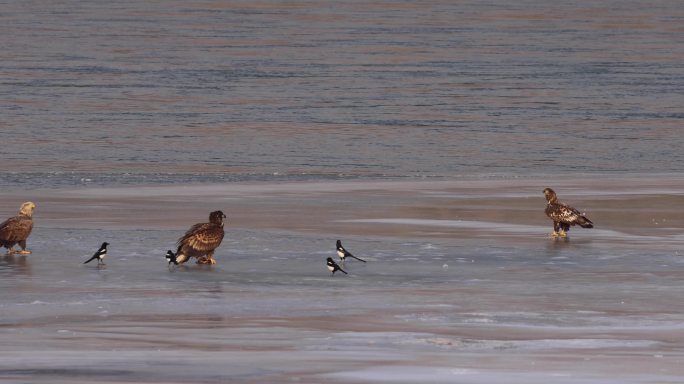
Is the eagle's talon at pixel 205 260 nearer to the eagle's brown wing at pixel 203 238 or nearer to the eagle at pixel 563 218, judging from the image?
the eagle's brown wing at pixel 203 238

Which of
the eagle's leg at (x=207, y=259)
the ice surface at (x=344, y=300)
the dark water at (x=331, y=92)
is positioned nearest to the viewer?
the ice surface at (x=344, y=300)

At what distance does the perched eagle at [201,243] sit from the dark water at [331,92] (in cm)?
823

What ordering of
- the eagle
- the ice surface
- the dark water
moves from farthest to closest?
the dark water
the eagle
the ice surface

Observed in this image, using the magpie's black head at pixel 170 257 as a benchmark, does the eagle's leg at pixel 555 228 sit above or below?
above

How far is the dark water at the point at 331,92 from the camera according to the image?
2636cm

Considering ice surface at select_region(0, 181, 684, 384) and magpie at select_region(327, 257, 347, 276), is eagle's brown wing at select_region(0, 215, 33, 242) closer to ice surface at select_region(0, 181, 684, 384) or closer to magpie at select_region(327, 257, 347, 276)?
ice surface at select_region(0, 181, 684, 384)

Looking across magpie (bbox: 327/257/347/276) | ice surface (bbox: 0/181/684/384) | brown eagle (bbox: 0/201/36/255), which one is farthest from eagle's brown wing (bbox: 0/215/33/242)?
magpie (bbox: 327/257/347/276)

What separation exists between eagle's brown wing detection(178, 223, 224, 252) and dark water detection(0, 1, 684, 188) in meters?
8.24

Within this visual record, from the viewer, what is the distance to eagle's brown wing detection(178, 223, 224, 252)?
14.1 metres

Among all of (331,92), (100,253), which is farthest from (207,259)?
(331,92)

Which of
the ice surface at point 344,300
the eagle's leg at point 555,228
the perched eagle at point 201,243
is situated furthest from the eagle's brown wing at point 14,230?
the eagle's leg at point 555,228

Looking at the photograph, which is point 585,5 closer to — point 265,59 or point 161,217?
point 265,59

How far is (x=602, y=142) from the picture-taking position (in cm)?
2914

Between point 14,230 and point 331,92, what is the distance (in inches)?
837
